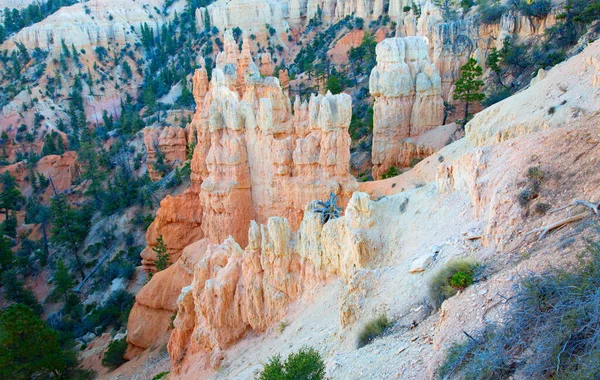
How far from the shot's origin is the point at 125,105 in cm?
7106

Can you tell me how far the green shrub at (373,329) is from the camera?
9.25 meters

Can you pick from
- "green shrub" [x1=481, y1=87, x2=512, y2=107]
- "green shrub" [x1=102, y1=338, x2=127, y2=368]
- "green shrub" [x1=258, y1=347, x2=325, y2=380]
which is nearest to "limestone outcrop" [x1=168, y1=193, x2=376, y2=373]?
"green shrub" [x1=258, y1=347, x2=325, y2=380]

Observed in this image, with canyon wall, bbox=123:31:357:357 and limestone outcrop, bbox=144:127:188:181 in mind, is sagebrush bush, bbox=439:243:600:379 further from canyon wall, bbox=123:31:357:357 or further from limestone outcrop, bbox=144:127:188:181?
limestone outcrop, bbox=144:127:188:181

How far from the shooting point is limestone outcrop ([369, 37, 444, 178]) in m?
29.1

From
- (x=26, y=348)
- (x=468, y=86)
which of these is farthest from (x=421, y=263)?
(x=468, y=86)

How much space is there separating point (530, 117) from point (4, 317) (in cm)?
2015

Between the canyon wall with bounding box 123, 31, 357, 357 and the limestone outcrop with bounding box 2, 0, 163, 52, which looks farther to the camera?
the limestone outcrop with bounding box 2, 0, 163, 52

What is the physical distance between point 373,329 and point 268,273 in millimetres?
6554

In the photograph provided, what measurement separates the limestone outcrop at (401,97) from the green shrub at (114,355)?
53.2ft

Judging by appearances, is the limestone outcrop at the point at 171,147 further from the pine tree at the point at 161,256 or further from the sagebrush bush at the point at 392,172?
the sagebrush bush at the point at 392,172

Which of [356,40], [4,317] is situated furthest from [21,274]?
[356,40]

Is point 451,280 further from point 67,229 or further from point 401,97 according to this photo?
point 67,229

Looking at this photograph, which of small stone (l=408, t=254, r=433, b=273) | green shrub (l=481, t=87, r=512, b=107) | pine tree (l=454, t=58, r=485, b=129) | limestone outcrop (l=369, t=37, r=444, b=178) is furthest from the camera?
limestone outcrop (l=369, t=37, r=444, b=178)

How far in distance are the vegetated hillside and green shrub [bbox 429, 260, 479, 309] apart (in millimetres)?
1026
